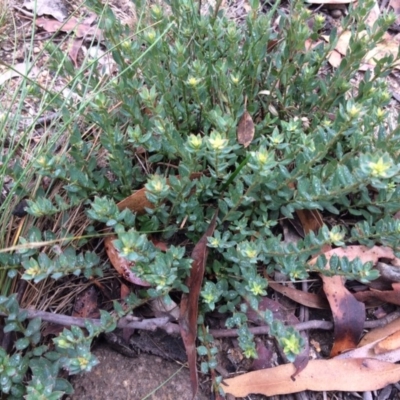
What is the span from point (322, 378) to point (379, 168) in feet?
2.88

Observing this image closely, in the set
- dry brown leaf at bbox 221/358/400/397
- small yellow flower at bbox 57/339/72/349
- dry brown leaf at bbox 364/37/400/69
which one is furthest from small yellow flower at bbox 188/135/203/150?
dry brown leaf at bbox 364/37/400/69

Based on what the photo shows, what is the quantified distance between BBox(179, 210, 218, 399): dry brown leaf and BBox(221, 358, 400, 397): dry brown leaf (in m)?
0.16

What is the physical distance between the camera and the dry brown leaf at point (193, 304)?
161 centimetres

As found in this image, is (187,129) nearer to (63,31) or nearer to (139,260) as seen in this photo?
(139,260)

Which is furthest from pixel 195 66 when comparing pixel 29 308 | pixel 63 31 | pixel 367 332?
pixel 63 31

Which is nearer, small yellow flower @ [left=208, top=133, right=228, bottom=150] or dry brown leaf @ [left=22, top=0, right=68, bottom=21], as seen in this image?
small yellow flower @ [left=208, top=133, right=228, bottom=150]

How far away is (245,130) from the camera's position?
1.93 meters

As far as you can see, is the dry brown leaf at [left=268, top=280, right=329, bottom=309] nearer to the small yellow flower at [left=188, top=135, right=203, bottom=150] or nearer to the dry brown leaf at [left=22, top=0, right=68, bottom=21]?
the small yellow flower at [left=188, top=135, right=203, bottom=150]

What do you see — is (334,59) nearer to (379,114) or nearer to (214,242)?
(379,114)

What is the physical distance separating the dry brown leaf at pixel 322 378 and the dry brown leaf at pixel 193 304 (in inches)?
6.2

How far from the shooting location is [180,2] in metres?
1.90

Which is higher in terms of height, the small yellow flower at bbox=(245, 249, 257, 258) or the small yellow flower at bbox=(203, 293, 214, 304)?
the small yellow flower at bbox=(245, 249, 257, 258)

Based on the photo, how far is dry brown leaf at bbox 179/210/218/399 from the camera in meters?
1.61

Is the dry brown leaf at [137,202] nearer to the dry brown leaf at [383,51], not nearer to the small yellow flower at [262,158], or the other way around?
the small yellow flower at [262,158]
